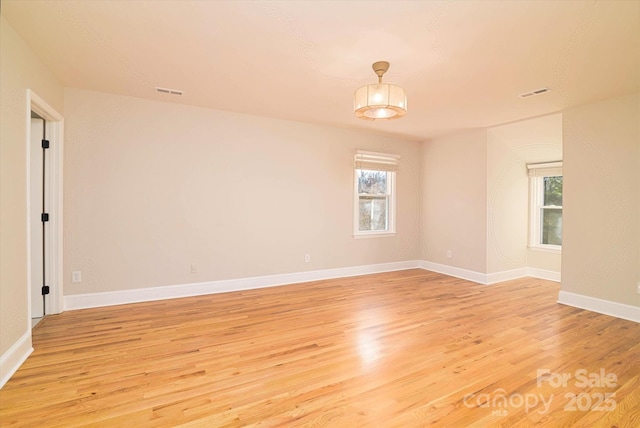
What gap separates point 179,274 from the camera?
4.20 m

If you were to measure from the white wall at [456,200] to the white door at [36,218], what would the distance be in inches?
226

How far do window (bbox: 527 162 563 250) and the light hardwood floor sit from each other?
1951 millimetres

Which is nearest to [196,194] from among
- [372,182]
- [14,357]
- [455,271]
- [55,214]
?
[55,214]

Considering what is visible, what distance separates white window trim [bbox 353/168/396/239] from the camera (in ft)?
18.1

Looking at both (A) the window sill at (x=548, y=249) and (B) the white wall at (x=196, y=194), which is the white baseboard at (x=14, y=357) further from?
(A) the window sill at (x=548, y=249)

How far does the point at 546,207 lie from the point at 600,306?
224cm

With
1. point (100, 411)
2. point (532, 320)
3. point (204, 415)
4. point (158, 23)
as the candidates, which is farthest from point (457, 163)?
point (100, 411)

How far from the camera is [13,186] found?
2.41 meters

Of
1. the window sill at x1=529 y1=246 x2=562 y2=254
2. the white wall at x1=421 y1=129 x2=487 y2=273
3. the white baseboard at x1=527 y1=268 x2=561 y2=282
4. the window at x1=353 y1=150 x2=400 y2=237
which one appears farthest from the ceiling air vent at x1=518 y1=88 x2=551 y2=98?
the white baseboard at x1=527 y1=268 x2=561 y2=282

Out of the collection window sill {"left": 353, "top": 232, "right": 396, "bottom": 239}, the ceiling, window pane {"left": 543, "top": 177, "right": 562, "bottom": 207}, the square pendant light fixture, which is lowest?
window sill {"left": 353, "top": 232, "right": 396, "bottom": 239}

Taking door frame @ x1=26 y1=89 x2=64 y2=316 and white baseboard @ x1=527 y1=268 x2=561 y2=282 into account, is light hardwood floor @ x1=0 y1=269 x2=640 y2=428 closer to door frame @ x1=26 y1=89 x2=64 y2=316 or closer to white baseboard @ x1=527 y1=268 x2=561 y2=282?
door frame @ x1=26 y1=89 x2=64 y2=316

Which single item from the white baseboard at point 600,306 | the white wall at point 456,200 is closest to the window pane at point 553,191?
the white wall at point 456,200

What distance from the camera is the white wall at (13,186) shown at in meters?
2.23

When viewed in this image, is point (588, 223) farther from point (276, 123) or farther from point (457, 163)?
point (276, 123)
